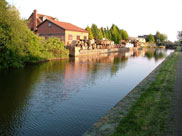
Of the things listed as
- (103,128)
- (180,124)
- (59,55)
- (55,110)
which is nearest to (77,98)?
(55,110)

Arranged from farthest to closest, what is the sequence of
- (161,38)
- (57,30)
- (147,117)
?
(161,38), (57,30), (147,117)

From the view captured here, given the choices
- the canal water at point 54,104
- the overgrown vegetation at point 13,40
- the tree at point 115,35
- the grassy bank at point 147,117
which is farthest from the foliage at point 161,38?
the grassy bank at point 147,117

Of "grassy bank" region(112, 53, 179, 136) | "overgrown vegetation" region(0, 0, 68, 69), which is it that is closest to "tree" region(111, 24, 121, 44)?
"overgrown vegetation" region(0, 0, 68, 69)

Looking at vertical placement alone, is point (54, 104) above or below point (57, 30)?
below

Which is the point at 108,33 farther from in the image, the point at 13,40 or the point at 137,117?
the point at 137,117

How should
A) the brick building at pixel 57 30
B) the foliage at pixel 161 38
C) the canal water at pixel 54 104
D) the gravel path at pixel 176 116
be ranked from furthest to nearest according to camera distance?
the foliage at pixel 161 38 < the brick building at pixel 57 30 < the canal water at pixel 54 104 < the gravel path at pixel 176 116

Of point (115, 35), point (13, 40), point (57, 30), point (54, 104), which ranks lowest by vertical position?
point (54, 104)

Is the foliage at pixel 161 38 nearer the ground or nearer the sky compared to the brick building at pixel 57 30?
nearer the sky

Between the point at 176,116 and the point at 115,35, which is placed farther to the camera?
the point at 115,35

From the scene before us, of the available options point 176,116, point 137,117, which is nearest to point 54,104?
point 137,117

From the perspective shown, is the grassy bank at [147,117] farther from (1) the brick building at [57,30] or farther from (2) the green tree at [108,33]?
(2) the green tree at [108,33]

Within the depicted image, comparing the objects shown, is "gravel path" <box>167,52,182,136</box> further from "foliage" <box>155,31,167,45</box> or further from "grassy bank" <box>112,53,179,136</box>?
"foliage" <box>155,31,167,45</box>

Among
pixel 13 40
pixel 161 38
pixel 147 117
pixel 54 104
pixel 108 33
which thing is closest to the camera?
pixel 147 117

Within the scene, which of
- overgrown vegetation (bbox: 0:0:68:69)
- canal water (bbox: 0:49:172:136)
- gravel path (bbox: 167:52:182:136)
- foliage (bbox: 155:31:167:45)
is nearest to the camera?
gravel path (bbox: 167:52:182:136)
